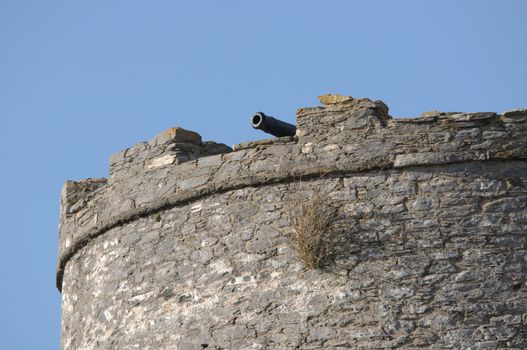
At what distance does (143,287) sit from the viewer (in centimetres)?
1044

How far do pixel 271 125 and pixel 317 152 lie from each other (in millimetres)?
711

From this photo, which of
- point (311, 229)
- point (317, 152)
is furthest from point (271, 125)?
point (311, 229)

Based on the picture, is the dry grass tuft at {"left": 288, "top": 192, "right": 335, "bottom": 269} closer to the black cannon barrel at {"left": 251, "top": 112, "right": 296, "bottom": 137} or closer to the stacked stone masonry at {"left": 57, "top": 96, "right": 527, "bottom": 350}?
the stacked stone masonry at {"left": 57, "top": 96, "right": 527, "bottom": 350}

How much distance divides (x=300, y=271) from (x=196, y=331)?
2.97 ft

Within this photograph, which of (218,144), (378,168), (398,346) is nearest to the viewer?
(398,346)

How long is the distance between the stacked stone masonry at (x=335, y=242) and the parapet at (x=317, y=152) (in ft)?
0.04

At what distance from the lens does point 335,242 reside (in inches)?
388

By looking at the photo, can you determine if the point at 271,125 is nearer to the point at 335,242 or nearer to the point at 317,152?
A: the point at 317,152

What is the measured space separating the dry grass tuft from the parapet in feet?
1.00

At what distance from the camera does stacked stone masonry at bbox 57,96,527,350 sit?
9.55m

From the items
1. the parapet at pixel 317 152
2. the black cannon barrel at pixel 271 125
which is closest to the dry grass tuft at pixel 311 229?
the parapet at pixel 317 152

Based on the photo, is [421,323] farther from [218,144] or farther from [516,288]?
[218,144]

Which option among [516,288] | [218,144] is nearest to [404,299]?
[516,288]

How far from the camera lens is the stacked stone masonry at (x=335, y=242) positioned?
955cm
